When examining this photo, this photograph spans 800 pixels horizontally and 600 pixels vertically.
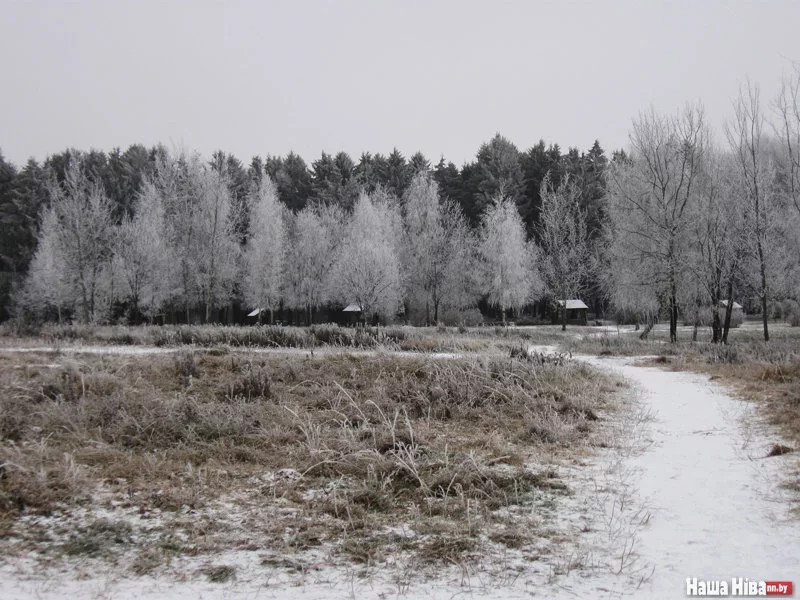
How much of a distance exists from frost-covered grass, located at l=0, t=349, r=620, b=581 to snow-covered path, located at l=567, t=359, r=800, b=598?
67 centimetres

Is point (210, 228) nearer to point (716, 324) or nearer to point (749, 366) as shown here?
point (716, 324)

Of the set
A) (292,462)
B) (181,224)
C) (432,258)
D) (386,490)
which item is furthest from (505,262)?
(386,490)

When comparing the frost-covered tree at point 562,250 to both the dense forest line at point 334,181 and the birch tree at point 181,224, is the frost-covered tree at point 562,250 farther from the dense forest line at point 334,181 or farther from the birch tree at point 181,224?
the birch tree at point 181,224

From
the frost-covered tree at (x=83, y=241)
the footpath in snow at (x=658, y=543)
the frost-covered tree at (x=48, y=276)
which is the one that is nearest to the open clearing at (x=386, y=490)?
the footpath in snow at (x=658, y=543)

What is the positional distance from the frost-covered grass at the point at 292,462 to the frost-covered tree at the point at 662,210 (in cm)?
1288

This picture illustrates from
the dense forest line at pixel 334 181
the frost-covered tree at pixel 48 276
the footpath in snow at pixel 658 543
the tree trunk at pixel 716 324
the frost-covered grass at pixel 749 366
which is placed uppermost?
the dense forest line at pixel 334 181

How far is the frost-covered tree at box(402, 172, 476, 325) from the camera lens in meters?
37.7

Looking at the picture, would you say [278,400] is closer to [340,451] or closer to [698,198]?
[340,451]

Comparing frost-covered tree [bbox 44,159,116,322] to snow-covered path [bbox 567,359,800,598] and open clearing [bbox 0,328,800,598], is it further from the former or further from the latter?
snow-covered path [bbox 567,359,800,598]

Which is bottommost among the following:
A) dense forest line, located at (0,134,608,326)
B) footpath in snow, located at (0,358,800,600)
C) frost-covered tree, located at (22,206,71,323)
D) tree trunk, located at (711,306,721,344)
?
footpath in snow, located at (0,358,800,600)

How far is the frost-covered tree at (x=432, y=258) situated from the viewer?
37656 mm

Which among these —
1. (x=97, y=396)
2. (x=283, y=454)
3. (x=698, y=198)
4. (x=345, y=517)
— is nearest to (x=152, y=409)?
(x=97, y=396)

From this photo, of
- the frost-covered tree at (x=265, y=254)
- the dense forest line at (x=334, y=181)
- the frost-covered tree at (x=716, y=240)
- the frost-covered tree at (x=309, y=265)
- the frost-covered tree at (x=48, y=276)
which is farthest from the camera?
the dense forest line at (x=334, y=181)

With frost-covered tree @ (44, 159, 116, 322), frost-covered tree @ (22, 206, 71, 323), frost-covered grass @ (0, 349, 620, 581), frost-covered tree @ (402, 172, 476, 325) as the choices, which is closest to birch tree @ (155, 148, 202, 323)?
frost-covered tree @ (44, 159, 116, 322)
